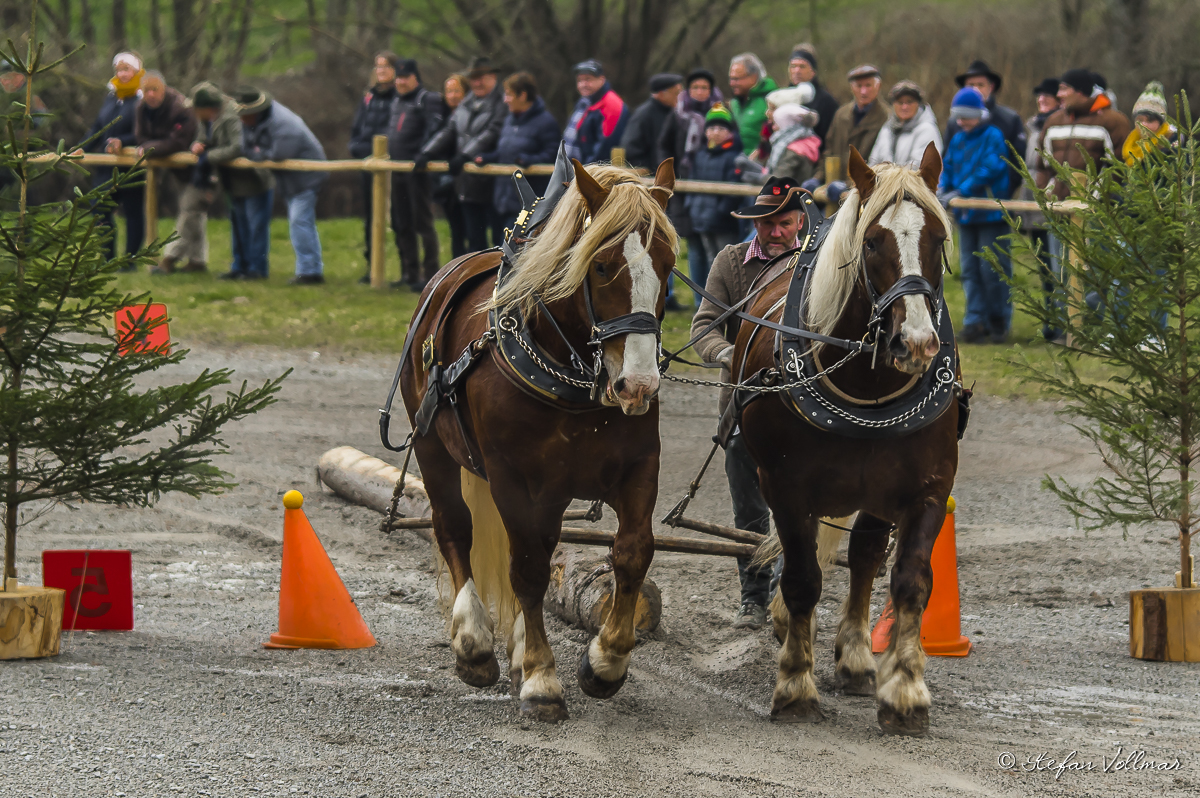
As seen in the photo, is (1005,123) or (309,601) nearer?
(309,601)

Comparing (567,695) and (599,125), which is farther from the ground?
(599,125)

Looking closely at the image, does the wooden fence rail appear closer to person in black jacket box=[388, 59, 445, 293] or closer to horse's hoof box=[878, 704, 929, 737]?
person in black jacket box=[388, 59, 445, 293]

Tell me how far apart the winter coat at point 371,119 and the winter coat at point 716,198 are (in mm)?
3953

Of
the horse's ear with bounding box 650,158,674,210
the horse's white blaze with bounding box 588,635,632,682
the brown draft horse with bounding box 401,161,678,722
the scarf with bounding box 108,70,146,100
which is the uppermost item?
the scarf with bounding box 108,70,146,100

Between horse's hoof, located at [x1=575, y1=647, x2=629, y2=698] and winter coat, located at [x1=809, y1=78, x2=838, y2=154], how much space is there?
8.48 metres

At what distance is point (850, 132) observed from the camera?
11.6m

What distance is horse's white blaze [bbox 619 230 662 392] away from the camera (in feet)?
13.1

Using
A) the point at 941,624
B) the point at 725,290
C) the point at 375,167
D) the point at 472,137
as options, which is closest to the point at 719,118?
the point at 472,137

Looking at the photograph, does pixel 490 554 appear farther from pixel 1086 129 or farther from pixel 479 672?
pixel 1086 129

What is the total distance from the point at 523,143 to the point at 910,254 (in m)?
9.50

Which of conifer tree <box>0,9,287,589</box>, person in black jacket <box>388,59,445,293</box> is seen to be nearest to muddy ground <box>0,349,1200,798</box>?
conifer tree <box>0,9,287,589</box>

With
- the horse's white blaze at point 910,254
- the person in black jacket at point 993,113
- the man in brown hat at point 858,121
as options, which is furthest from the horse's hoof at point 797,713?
the person in black jacket at point 993,113

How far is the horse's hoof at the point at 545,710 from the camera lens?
4547mm

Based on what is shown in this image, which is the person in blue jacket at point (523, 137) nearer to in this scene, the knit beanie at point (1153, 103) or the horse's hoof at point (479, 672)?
the knit beanie at point (1153, 103)
